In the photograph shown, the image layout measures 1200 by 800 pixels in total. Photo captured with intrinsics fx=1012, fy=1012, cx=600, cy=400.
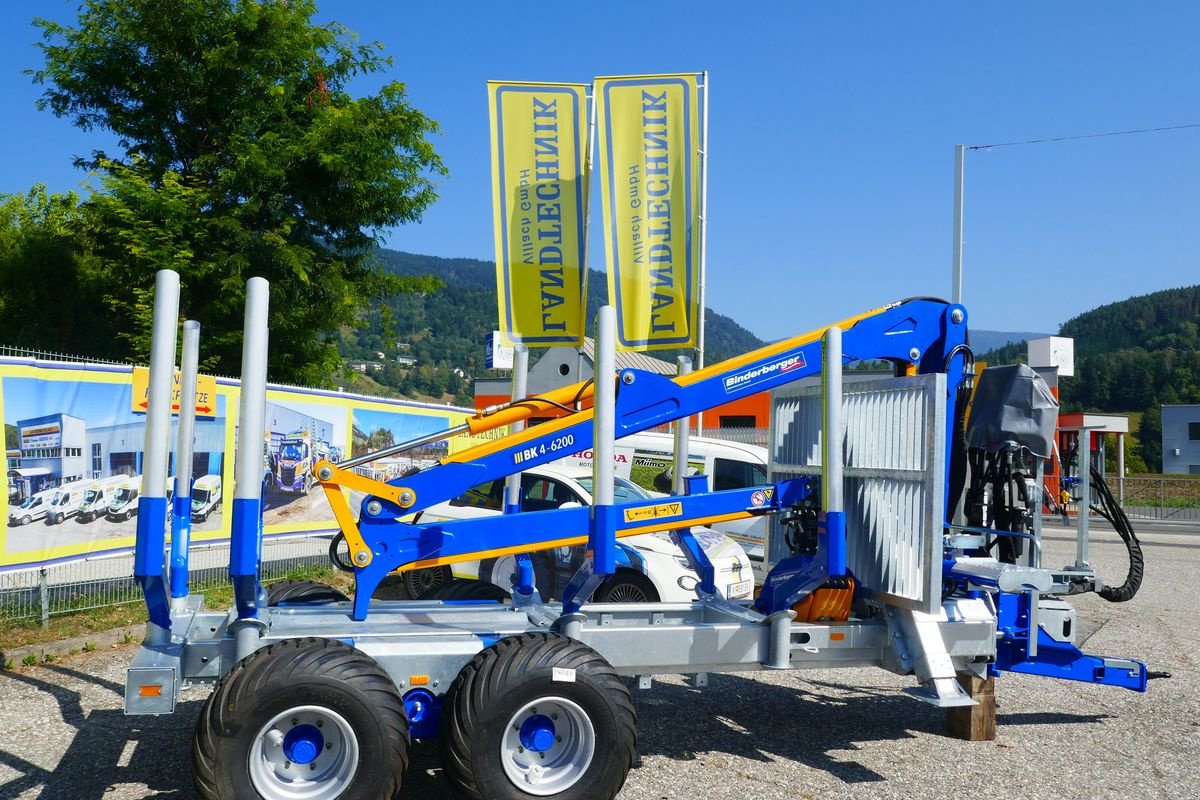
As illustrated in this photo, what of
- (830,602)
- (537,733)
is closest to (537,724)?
(537,733)

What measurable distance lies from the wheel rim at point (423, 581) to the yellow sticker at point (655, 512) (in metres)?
4.90

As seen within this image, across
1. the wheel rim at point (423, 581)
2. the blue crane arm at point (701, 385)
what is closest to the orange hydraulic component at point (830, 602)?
the blue crane arm at point (701, 385)

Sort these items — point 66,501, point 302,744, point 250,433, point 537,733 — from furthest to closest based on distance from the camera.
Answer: point 66,501 < point 537,733 < point 302,744 < point 250,433

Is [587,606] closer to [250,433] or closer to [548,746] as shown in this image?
[548,746]

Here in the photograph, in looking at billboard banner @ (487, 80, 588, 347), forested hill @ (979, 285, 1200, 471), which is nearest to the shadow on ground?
billboard banner @ (487, 80, 588, 347)

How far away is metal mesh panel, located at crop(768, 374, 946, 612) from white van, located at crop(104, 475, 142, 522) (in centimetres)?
677

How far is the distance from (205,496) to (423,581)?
2.73 metres

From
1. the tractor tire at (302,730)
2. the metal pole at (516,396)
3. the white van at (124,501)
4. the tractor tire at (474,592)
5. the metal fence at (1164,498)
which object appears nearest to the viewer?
the tractor tire at (302,730)

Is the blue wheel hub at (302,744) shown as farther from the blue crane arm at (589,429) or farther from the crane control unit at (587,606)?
the blue crane arm at (589,429)

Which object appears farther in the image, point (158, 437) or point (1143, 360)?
point (1143, 360)

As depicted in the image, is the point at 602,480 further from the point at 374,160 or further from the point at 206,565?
the point at 374,160

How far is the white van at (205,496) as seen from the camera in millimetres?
11109

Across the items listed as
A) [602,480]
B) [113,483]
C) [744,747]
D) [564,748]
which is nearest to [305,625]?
[564,748]

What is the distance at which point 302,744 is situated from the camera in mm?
4691
